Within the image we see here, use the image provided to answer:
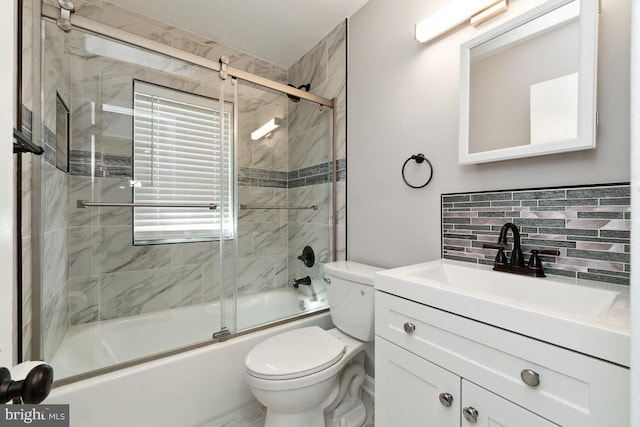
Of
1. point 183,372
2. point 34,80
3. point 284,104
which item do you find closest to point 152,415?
point 183,372

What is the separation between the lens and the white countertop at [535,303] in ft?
1.84

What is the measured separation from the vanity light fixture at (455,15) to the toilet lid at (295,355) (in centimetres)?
157

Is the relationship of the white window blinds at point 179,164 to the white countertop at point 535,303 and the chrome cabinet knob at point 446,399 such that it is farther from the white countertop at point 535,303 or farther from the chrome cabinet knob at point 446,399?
the chrome cabinet knob at point 446,399

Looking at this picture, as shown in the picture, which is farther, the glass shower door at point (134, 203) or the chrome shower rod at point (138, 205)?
the chrome shower rod at point (138, 205)

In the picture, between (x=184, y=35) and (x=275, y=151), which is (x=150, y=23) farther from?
(x=275, y=151)

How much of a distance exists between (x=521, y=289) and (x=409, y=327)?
0.42 meters

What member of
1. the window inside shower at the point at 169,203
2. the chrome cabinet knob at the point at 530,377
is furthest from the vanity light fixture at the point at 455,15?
the chrome cabinet knob at the point at 530,377

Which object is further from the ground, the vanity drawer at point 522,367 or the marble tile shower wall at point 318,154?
the marble tile shower wall at point 318,154

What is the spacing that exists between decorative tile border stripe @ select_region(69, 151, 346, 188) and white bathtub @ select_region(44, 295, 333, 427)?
99 centimetres

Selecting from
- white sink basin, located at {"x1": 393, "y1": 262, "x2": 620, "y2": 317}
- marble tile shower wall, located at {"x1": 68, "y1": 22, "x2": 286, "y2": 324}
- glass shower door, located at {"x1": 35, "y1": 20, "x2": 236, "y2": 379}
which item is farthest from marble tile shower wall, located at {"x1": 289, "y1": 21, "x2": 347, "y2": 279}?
white sink basin, located at {"x1": 393, "y1": 262, "x2": 620, "y2": 317}

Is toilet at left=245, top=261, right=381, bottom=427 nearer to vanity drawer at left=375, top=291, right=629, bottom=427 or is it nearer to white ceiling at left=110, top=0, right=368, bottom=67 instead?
vanity drawer at left=375, top=291, right=629, bottom=427

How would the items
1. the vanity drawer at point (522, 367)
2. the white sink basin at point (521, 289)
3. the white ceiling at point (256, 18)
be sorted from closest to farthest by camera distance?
the vanity drawer at point (522, 367), the white sink basin at point (521, 289), the white ceiling at point (256, 18)

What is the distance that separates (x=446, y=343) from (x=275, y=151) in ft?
5.86

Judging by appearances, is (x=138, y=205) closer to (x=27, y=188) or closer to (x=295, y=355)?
(x=27, y=188)
